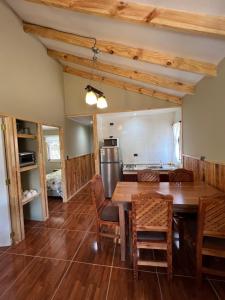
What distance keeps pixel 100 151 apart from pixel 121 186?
2006mm

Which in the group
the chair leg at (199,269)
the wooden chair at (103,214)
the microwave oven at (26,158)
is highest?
the microwave oven at (26,158)

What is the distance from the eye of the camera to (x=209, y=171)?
2.61 meters

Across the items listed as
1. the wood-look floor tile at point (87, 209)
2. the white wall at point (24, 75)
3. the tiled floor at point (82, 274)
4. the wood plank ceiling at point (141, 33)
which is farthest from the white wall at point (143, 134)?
the tiled floor at point (82, 274)

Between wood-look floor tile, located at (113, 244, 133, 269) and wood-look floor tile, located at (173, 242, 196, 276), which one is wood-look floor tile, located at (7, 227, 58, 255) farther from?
wood-look floor tile, located at (173, 242, 196, 276)

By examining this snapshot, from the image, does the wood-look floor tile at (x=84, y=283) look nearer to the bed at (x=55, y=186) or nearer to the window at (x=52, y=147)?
the bed at (x=55, y=186)

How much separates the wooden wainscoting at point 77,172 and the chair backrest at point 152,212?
325cm

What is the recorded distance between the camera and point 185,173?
299 cm

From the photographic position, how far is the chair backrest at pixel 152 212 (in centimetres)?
165

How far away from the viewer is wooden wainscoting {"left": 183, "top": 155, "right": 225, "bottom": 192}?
2248mm

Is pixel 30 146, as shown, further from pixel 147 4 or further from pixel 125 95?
pixel 147 4

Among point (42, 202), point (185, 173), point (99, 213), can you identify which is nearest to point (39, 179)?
point (42, 202)

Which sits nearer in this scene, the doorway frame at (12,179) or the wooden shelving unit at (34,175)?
the doorway frame at (12,179)

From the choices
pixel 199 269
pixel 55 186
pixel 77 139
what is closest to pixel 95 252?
pixel 199 269

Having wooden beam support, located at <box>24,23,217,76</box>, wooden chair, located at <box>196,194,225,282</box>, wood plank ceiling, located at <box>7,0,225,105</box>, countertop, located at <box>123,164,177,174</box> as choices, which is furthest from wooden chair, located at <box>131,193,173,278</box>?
countertop, located at <box>123,164,177,174</box>
